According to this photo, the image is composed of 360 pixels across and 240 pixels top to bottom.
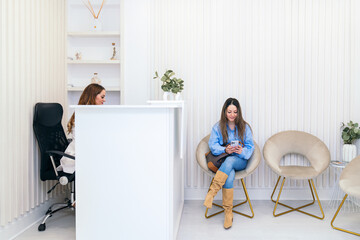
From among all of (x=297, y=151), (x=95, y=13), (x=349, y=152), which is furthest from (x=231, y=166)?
(x=95, y=13)

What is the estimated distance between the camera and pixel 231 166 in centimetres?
317

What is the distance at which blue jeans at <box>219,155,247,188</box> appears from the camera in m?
3.15

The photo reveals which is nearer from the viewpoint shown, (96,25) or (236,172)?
(236,172)

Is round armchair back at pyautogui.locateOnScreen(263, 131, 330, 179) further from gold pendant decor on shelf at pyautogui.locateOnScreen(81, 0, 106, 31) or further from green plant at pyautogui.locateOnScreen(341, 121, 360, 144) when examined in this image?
gold pendant decor on shelf at pyautogui.locateOnScreen(81, 0, 106, 31)

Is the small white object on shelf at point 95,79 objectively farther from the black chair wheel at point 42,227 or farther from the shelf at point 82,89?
the black chair wheel at point 42,227

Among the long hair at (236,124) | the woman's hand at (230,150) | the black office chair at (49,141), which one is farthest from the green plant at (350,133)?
the black office chair at (49,141)

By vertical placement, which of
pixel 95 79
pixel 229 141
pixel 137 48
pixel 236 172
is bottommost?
pixel 236 172

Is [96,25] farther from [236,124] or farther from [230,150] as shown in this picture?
[230,150]

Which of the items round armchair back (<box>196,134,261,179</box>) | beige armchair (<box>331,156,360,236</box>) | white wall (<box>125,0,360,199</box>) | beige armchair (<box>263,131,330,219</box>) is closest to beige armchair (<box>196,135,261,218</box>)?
round armchair back (<box>196,134,261,179</box>)

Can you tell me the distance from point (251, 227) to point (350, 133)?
1.65 metres

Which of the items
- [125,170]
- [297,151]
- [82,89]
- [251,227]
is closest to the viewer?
[125,170]

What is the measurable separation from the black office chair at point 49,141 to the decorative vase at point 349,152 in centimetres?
298

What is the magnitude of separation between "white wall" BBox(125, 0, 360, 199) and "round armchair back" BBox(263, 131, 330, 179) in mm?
218

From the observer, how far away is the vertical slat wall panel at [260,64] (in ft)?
12.8
